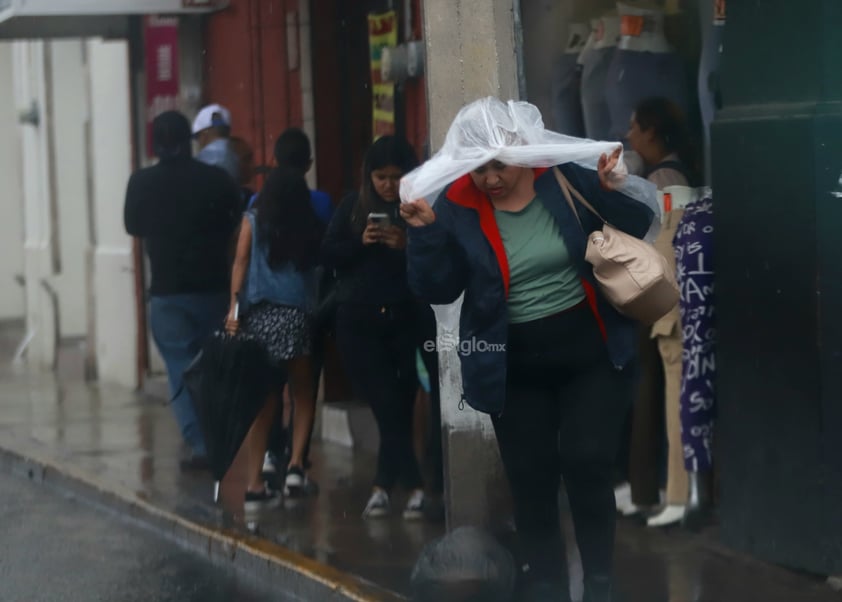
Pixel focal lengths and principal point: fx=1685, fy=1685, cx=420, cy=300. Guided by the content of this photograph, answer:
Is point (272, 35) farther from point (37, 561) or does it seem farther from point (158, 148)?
point (37, 561)

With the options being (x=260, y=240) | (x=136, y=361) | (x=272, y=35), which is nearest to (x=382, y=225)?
(x=260, y=240)

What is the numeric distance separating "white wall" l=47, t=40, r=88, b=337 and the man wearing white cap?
607cm

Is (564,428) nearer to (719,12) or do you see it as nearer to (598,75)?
(719,12)

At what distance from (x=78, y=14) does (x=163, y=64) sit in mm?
1163

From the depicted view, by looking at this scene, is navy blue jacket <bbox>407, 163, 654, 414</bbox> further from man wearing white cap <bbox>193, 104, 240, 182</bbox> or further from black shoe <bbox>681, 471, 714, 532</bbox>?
man wearing white cap <bbox>193, 104, 240, 182</bbox>

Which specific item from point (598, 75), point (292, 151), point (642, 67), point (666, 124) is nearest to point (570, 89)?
point (598, 75)

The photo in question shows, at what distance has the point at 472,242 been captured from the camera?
5.62 m

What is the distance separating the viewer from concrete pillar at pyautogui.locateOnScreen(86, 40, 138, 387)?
46.1ft

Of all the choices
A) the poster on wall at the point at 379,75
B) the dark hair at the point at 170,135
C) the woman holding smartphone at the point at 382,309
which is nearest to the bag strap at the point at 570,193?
the woman holding smartphone at the point at 382,309

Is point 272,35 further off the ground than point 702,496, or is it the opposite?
point 272,35

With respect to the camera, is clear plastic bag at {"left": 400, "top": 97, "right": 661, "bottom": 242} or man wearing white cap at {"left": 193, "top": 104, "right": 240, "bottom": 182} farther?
man wearing white cap at {"left": 193, "top": 104, "right": 240, "bottom": 182}

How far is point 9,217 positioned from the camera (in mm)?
20922

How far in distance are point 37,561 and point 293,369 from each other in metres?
1.65

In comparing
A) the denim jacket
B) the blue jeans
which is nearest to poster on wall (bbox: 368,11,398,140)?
the blue jeans
